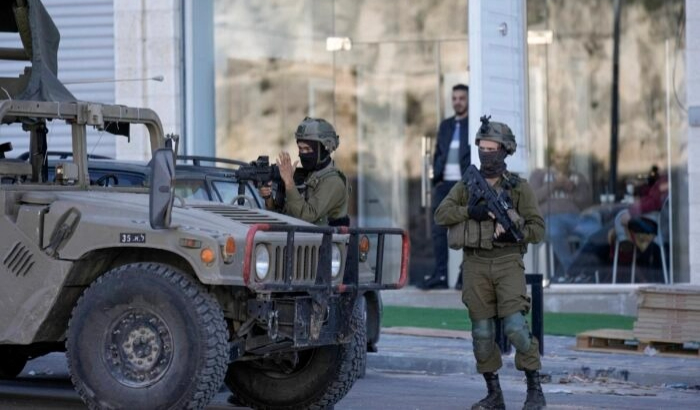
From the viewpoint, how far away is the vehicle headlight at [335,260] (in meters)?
9.20

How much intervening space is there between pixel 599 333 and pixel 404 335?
2.09 metres

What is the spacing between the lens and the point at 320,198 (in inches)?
403

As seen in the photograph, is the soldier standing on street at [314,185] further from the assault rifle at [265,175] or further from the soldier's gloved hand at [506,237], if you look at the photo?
the soldier's gloved hand at [506,237]

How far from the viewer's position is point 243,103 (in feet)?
64.5

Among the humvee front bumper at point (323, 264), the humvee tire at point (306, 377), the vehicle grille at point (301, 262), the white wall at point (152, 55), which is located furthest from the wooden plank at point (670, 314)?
the white wall at point (152, 55)

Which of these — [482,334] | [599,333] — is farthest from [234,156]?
[482,334]

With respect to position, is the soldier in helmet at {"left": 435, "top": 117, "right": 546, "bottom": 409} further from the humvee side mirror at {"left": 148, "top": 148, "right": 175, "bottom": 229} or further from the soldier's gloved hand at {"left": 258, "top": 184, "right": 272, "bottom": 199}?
the humvee side mirror at {"left": 148, "top": 148, "right": 175, "bottom": 229}

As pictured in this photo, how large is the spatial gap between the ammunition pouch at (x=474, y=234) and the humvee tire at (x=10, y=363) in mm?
2943

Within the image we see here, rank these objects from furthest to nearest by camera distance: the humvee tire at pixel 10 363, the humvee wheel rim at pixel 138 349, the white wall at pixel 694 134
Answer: the white wall at pixel 694 134 < the humvee tire at pixel 10 363 < the humvee wheel rim at pixel 138 349

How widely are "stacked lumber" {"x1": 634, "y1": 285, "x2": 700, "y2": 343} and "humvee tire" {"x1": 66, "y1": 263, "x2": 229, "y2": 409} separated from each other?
5832 mm

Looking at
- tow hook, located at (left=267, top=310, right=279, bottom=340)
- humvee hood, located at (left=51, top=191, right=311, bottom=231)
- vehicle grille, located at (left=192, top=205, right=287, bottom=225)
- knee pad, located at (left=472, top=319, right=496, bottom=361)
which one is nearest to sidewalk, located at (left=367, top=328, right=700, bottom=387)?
knee pad, located at (left=472, top=319, right=496, bottom=361)

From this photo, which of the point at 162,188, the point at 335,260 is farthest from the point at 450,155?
the point at 162,188

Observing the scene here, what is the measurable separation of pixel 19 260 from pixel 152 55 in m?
10.1

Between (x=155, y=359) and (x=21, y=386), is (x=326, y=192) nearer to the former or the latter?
(x=155, y=359)
